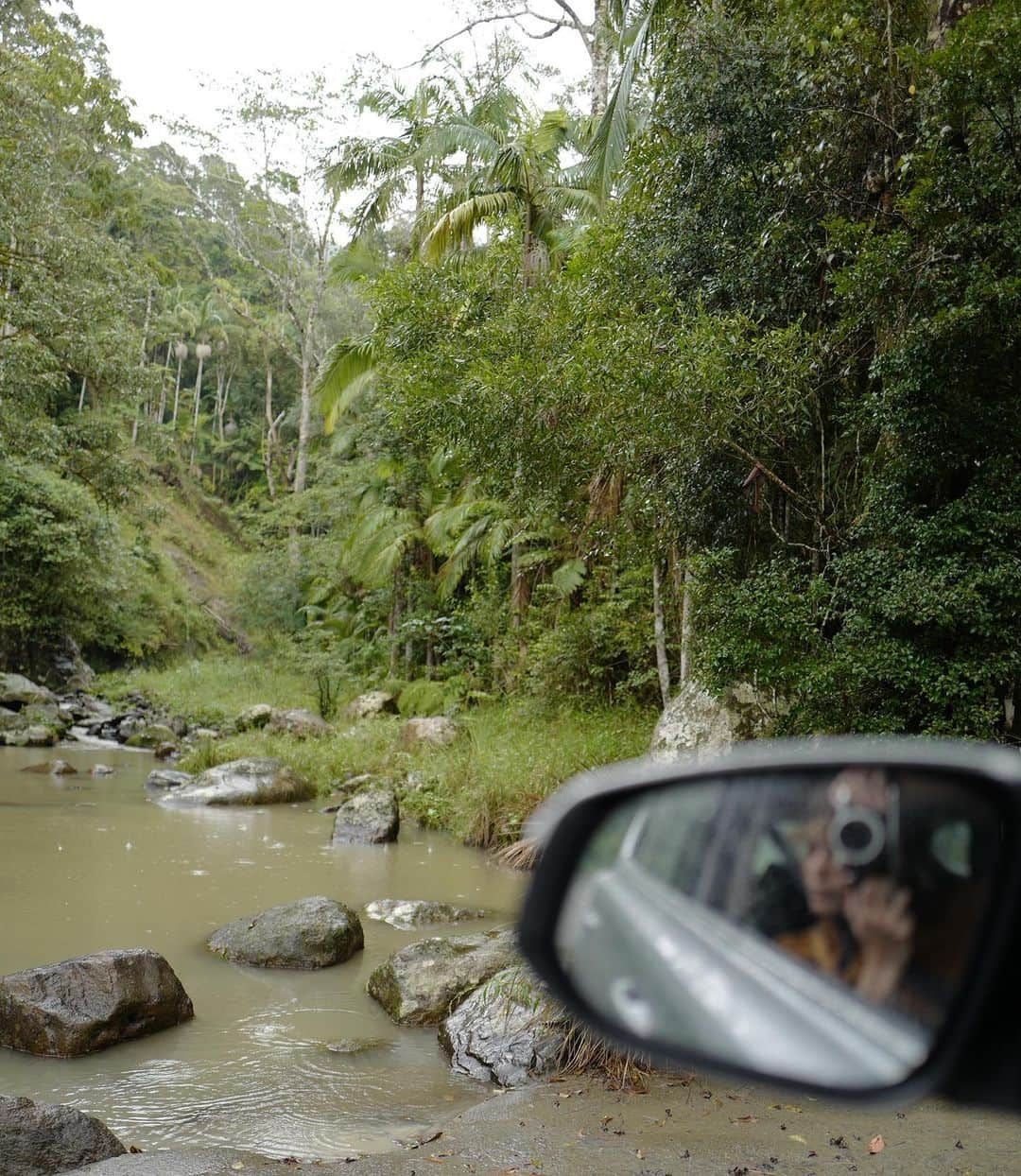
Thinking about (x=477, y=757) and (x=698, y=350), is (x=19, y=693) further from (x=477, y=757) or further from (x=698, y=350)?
(x=698, y=350)

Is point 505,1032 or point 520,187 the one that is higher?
point 520,187

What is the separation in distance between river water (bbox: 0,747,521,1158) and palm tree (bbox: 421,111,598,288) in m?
10.1

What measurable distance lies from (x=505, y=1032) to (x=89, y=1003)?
2424 millimetres

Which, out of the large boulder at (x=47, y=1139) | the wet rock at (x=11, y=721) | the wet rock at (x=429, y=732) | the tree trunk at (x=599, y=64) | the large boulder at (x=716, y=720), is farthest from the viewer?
the wet rock at (x=11, y=721)

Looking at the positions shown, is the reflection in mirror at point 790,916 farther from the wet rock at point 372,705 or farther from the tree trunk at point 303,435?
the tree trunk at point 303,435

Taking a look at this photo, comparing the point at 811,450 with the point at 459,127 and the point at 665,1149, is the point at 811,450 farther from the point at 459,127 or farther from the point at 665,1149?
the point at 459,127

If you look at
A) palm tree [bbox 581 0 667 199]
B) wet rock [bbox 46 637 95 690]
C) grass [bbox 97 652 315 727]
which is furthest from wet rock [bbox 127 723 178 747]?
palm tree [bbox 581 0 667 199]

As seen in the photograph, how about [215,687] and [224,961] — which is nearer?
[224,961]

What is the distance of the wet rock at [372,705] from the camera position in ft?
62.3

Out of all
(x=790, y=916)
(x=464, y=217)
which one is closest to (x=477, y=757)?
(x=464, y=217)

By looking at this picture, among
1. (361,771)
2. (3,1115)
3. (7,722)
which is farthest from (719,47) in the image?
(7,722)

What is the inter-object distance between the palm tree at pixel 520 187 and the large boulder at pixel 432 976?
12.2m

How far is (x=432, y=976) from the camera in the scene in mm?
6352

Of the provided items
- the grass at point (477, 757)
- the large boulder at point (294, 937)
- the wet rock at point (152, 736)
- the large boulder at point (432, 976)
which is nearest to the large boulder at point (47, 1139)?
the large boulder at point (432, 976)
